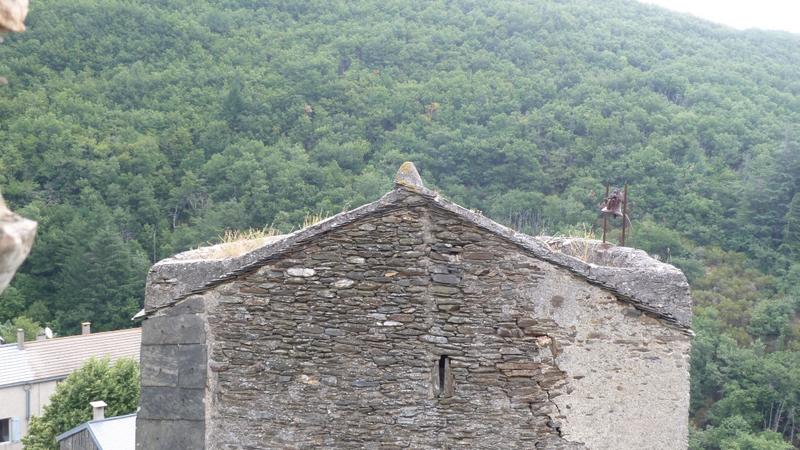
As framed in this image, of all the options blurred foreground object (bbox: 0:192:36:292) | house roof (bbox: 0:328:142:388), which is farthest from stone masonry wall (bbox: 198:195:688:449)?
house roof (bbox: 0:328:142:388)

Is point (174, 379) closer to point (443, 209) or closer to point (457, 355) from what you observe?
point (457, 355)

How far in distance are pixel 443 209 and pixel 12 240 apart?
10.6ft

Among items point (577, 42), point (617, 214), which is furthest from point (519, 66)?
point (617, 214)

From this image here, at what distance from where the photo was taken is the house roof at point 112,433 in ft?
51.4

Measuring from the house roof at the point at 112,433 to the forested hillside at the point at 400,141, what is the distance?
63.0ft

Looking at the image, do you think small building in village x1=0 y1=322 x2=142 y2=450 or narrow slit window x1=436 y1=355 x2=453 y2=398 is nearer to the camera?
narrow slit window x1=436 y1=355 x2=453 y2=398

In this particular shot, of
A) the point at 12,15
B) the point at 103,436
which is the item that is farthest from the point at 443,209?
the point at 103,436

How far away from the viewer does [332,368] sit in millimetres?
4812

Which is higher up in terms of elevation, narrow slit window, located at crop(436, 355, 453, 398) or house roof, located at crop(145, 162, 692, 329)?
house roof, located at crop(145, 162, 692, 329)

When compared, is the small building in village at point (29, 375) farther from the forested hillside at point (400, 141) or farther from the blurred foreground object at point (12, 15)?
the blurred foreground object at point (12, 15)

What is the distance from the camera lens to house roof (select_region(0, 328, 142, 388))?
23672mm

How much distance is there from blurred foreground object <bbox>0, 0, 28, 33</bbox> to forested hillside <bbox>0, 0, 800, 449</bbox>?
29495 millimetres

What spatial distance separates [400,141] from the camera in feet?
160

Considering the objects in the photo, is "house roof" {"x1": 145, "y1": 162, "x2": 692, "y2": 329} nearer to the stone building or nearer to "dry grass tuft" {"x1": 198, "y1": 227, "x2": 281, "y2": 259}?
the stone building
